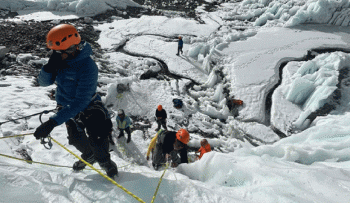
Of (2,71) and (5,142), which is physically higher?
(5,142)

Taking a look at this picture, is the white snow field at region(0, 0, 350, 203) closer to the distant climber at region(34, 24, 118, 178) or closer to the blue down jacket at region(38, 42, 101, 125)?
the distant climber at region(34, 24, 118, 178)

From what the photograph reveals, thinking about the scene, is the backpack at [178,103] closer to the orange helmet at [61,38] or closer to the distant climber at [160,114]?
the distant climber at [160,114]

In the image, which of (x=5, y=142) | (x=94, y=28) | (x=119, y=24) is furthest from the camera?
(x=119, y=24)

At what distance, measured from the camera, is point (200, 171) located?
9.91 ft

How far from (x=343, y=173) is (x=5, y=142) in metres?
5.20

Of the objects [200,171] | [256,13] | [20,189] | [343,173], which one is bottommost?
[200,171]

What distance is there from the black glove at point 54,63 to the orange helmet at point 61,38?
9cm

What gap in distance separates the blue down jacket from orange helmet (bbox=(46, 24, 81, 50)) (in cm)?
14

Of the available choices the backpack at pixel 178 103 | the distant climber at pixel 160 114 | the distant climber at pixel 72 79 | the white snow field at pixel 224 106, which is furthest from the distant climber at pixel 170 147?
the backpack at pixel 178 103

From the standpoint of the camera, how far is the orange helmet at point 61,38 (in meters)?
2.09

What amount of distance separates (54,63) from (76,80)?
273 millimetres

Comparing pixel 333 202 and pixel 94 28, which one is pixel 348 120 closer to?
pixel 333 202

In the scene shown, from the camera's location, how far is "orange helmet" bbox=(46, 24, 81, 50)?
2.09 metres

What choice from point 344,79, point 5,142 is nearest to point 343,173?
point 5,142
